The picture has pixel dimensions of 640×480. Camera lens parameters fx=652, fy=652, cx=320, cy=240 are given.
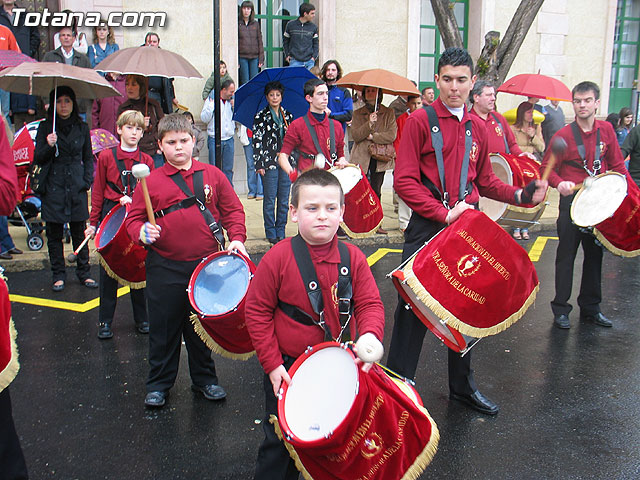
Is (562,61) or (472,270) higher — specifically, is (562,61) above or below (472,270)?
above

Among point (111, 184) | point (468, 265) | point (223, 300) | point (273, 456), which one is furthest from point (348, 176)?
point (273, 456)

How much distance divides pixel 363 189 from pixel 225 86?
16.4ft

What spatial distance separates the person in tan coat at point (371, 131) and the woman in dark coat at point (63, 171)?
408 cm

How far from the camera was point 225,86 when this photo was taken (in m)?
10.7

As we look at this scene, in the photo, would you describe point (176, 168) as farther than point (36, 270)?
No

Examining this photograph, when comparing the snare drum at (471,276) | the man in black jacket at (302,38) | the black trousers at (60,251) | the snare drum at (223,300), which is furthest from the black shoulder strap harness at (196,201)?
the man in black jacket at (302,38)

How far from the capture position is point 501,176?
550cm

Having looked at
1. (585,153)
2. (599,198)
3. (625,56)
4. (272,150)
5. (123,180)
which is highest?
(625,56)

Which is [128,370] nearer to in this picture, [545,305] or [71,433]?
[71,433]

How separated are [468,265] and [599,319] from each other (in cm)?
325

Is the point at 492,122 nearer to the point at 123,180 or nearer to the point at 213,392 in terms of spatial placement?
the point at 123,180

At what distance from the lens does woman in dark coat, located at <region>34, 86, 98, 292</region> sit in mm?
6340

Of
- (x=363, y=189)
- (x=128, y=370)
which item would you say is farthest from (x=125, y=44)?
(x=128, y=370)

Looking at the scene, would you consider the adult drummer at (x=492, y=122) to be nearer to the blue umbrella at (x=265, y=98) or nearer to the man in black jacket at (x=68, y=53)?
the blue umbrella at (x=265, y=98)
